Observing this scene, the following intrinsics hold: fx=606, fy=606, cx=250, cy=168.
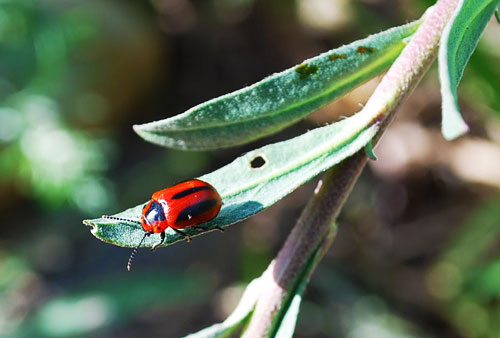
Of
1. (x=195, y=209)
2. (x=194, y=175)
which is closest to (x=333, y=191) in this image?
(x=195, y=209)

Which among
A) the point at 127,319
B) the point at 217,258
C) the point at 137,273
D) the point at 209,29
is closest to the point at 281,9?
the point at 209,29

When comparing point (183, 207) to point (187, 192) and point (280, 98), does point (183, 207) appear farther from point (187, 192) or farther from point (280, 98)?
point (280, 98)

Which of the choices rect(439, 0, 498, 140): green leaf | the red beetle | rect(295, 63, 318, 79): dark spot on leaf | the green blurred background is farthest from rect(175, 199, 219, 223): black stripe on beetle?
the green blurred background

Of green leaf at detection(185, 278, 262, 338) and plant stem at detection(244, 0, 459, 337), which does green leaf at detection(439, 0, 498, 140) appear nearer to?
plant stem at detection(244, 0, 459, 337)

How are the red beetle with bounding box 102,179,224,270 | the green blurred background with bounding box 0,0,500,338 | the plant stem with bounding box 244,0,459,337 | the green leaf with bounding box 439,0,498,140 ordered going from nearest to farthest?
the green leaf with bounding box 439,0,498,140, the plant stem with bounding box 244,0,459,337, the red beetle with bounding box 102,179,224,270, the green blurred background with bounding box 0,0,500,338

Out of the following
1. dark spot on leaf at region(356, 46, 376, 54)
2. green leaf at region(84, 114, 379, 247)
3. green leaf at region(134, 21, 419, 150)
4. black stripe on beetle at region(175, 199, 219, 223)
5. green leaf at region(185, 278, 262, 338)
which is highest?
black stripe on beetle at region(175, 199, 219, 223)

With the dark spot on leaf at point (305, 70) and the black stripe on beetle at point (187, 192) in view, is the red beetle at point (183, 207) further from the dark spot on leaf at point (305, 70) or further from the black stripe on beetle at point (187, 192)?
the dark spot on leaf at point (305, 70)
